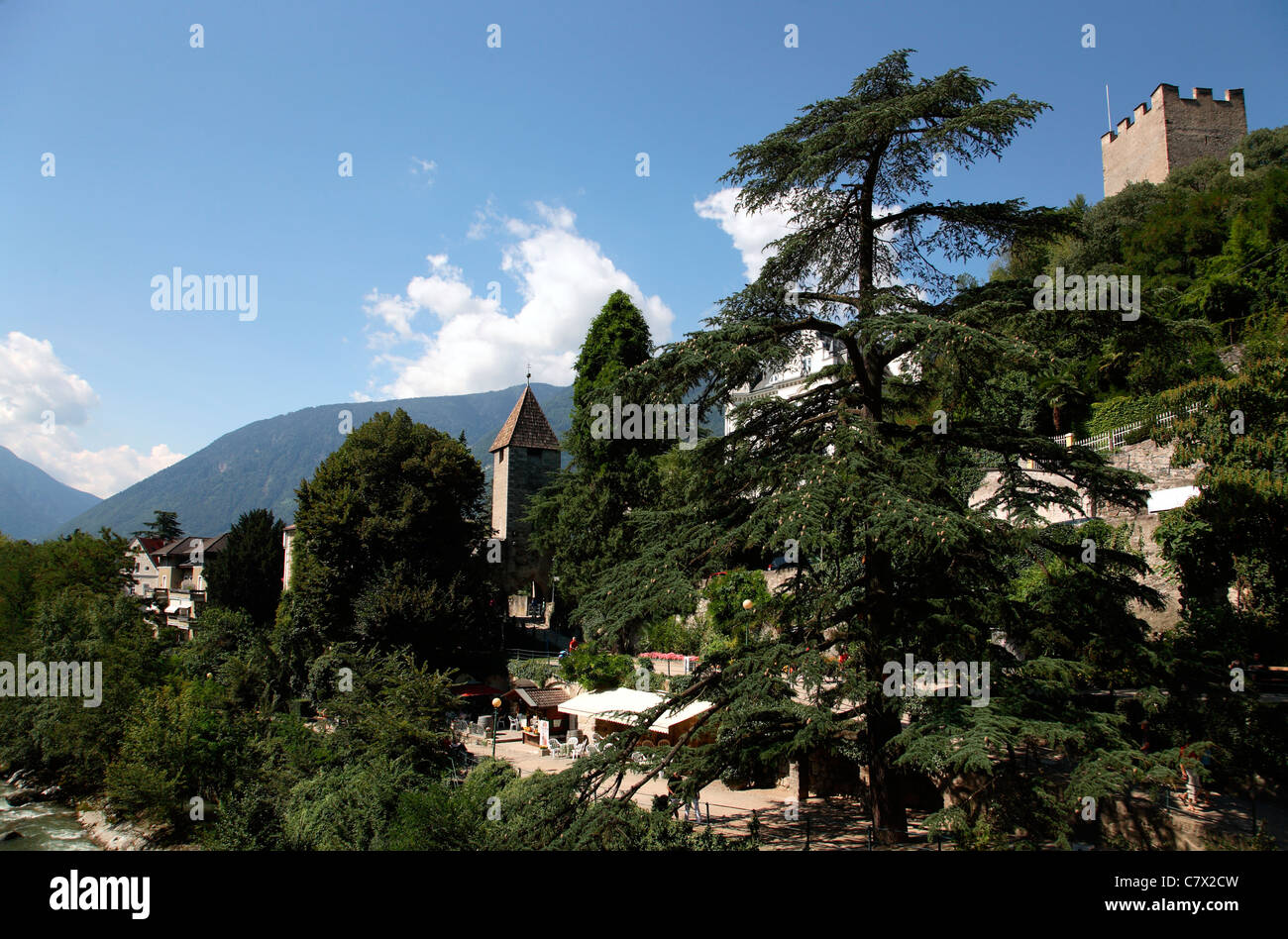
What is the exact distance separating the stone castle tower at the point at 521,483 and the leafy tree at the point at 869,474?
30.6 m

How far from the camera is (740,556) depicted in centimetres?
809

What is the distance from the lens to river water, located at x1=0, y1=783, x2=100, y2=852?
65.4ft

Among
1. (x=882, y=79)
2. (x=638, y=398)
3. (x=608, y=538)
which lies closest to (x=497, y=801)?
(x=638, y=398)

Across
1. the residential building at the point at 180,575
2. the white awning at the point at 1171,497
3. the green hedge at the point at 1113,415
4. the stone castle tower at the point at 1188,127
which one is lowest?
the residential building at the point at 180,575

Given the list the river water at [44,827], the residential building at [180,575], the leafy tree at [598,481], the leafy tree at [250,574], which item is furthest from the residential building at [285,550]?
the leafy tree at [598,481]

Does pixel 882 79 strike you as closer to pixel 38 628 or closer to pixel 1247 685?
pixel 1247 685

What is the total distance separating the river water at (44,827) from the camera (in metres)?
19.9

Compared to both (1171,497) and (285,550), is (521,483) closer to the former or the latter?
(285,550)

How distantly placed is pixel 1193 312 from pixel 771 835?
22.4 meters

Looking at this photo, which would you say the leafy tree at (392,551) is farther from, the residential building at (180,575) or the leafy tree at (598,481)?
the residential building at (180,575)

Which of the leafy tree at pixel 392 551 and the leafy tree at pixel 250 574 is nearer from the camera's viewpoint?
the leafy tree at pixel 392 551

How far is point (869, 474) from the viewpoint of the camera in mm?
6852

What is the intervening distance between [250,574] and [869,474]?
44710 mm

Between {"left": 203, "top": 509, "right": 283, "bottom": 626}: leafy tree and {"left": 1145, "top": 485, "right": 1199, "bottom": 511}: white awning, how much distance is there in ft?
142
